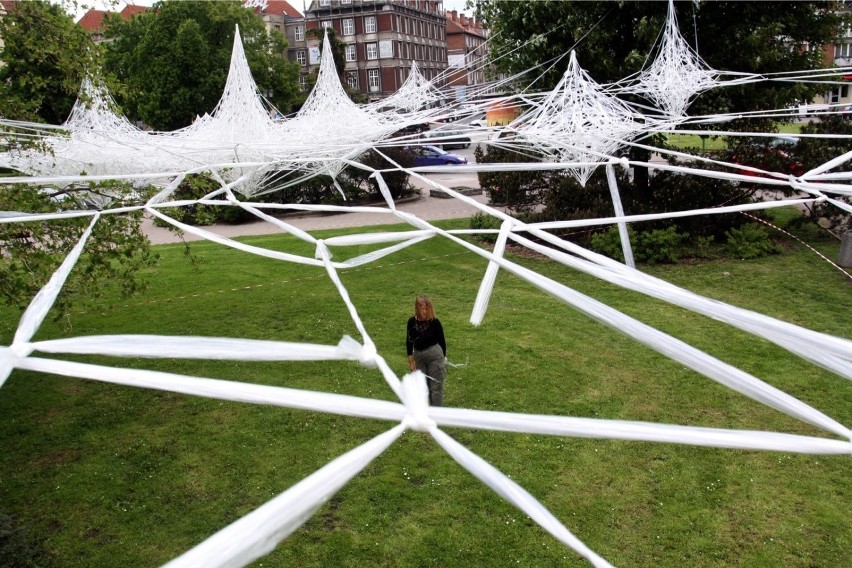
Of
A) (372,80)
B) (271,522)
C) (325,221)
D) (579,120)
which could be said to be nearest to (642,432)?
(271,522)

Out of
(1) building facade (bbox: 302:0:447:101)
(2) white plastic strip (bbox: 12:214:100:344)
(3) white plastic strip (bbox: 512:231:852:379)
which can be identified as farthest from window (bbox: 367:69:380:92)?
(3) white plastic strip (bbox: 512:231:852:379)

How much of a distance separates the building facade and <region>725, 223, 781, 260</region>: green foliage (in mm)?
53417

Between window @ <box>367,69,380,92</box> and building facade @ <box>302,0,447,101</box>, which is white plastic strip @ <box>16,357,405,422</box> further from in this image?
window @ <box>367,69,380,92</box>

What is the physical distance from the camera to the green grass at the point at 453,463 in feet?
16.2

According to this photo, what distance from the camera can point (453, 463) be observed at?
598 centimetres

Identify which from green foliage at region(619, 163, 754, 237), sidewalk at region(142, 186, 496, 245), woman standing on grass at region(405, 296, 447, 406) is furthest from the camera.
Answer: sidewalk at region(142, 186, 496, 245)

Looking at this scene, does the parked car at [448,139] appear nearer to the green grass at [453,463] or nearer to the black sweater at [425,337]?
the black sweater at [425,337]

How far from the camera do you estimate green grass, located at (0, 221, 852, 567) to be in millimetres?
4926

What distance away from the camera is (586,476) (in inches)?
224

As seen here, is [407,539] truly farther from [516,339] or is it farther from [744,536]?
[516,339]

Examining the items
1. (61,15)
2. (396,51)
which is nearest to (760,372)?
(61,15)

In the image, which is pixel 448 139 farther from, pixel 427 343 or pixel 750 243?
pixel 750 243

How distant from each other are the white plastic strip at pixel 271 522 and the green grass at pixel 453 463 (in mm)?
2843

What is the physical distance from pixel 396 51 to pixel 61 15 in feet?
199
